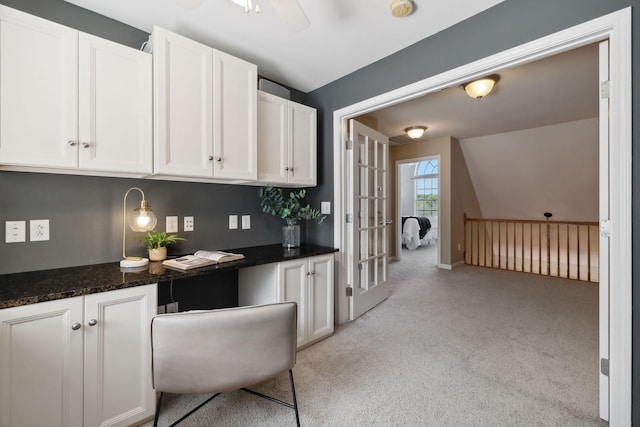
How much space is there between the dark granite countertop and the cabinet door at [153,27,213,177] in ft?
2.08

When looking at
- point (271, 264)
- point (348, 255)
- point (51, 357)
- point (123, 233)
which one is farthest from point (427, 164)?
point (51, 357)

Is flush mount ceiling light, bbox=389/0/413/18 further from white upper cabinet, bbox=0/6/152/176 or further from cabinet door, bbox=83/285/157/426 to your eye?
cabinet door, bbox=83/285/157/426

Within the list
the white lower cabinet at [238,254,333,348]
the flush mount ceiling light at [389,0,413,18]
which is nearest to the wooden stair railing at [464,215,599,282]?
the white lower cabinet at [238,254,333,348]

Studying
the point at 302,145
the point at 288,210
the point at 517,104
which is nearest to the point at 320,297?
the point at 288,210

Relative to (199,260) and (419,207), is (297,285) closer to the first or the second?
(199,260)

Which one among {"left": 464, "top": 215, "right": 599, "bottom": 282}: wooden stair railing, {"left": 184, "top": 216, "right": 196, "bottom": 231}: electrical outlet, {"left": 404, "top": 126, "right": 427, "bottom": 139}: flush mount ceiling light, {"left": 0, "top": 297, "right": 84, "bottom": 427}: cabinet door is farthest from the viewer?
{"left": 464, "top": 215, "right": 599, "bottom": 282}: wooden stair railing

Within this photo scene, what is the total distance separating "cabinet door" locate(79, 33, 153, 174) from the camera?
1.51m

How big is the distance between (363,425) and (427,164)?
7.84m

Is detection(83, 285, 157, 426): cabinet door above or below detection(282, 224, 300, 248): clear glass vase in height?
below

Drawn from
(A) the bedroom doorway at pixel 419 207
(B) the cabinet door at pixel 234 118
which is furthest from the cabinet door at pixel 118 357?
(A) the bedroom doorway at pixel 419 207

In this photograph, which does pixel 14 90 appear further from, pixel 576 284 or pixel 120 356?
pixel 576 284

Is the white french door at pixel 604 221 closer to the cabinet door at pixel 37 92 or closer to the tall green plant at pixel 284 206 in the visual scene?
the tall green plant at pixel 284 206

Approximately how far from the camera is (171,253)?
6.82 ft

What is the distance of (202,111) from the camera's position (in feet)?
6.11
